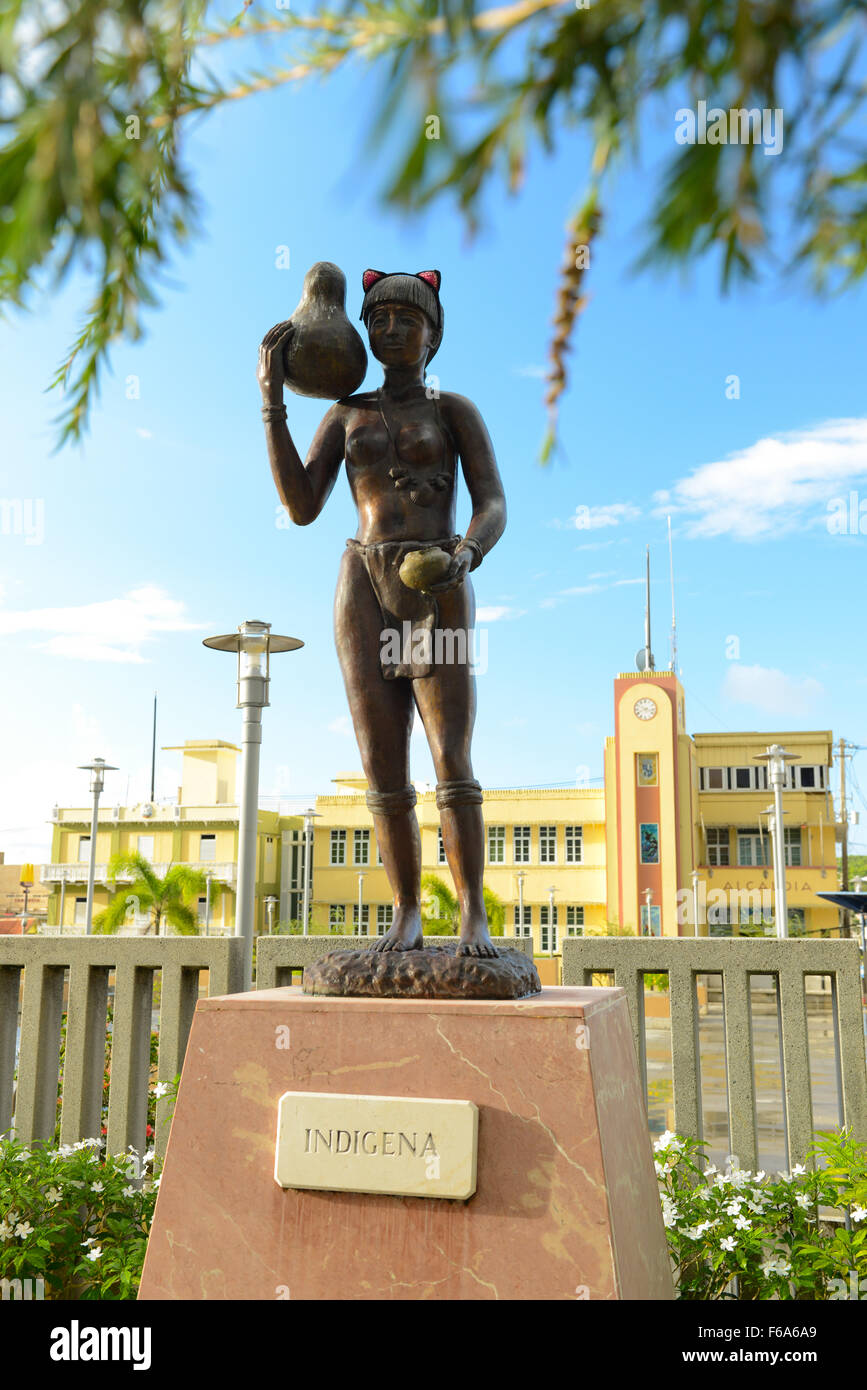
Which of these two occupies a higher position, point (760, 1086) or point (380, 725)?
point (380, 725)

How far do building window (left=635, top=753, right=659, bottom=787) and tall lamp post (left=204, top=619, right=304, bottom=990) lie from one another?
861 inches

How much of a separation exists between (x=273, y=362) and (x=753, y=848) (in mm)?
30846

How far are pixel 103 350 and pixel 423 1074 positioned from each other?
2.37 metres

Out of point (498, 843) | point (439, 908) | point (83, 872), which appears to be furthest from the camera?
point (83, 872)

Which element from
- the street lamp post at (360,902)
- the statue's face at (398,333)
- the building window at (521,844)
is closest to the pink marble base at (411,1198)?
the statue's face at (398,333)

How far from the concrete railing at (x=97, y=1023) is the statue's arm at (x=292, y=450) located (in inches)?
72.9

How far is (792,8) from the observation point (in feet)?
1.71

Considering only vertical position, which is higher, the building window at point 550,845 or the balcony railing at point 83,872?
the building window at point 550,845

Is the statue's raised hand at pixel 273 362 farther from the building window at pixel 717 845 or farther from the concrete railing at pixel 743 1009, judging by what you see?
the building window at pixel 717 845

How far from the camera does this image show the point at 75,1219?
379 cm

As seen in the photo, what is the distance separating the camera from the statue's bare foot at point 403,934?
10.5ft

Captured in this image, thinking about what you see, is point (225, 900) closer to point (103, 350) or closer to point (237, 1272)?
point (237, 1272)

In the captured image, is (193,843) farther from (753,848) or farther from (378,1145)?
(378,1145)

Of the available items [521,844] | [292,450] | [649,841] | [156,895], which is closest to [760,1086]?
[292,450]
